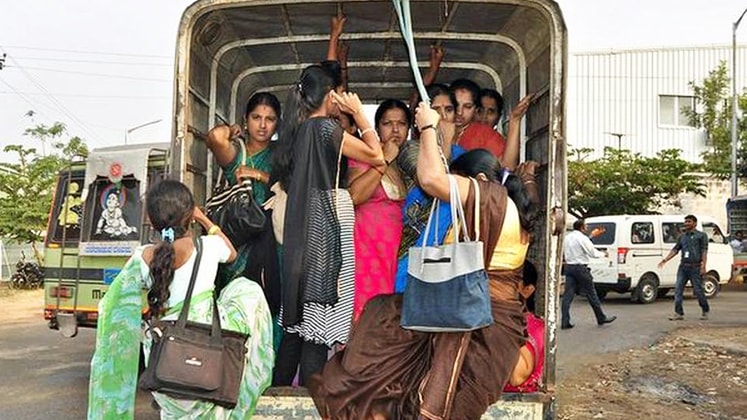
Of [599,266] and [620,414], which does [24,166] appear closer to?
[599,266]

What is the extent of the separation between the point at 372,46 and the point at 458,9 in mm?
938

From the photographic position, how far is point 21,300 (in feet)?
57.2

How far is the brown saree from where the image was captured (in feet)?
9.52

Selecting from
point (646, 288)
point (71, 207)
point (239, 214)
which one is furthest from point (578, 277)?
point (239, 214)

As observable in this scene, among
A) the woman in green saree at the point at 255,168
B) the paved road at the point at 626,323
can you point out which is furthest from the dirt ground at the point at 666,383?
the woman in green saree at the point at 255,168

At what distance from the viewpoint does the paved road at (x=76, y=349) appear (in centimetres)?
683

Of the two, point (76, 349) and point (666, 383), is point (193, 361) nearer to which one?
point (666, 383)

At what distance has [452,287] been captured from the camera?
108 inches

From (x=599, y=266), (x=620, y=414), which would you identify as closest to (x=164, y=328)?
(x=620, y=414)

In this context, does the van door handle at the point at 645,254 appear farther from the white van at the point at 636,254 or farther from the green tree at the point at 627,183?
the green tree at the point at 627,183

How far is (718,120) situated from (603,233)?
43.0 ft

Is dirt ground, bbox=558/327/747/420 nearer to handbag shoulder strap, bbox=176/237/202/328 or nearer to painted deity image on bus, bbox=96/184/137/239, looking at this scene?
handbag shoulder strap, bbox=176/237/202/328

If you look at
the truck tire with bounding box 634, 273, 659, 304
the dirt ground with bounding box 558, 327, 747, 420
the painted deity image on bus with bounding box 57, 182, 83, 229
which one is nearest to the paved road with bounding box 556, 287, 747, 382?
the truck tire with bounding box 634, 273, 659, 304

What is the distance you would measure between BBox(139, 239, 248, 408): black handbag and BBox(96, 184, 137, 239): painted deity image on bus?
5.38 metres
